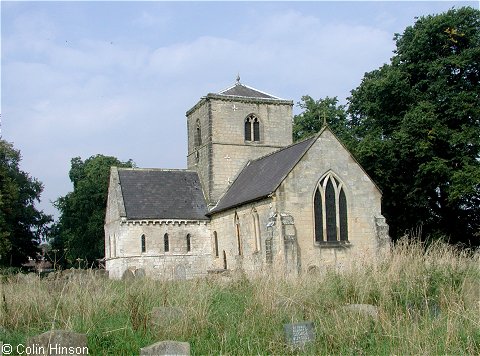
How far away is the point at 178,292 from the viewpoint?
40.8 ft

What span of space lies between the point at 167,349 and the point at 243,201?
21.5m

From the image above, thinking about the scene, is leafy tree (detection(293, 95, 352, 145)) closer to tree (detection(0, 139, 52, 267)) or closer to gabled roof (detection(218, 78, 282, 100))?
gabled roof (detection(218, 78, 282, 100))

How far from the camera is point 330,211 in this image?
92.8ft

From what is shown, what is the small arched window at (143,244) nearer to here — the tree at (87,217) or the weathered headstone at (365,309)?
the tree at (87,217)

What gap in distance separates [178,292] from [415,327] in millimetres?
4962

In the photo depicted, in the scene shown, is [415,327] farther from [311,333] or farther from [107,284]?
[107,284]

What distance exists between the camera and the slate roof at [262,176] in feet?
92.2

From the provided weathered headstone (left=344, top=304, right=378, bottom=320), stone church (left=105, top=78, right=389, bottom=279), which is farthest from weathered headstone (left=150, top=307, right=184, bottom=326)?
stone church (left=105, top=78, right=389, bottom=279)

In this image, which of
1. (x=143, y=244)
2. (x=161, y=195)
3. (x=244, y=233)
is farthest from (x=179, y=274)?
(x=161, y=195)

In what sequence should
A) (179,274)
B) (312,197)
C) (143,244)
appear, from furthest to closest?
(143,244), (312,197), (179,274)

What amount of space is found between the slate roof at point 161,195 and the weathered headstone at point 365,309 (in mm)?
24252

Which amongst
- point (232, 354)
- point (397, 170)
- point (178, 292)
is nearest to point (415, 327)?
point (232, 354)

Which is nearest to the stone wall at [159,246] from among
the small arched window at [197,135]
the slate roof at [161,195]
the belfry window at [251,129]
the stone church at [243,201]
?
the stone church at [243,201]

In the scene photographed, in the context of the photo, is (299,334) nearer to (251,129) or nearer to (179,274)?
(179,274)
